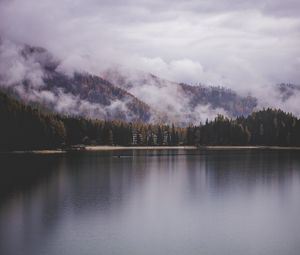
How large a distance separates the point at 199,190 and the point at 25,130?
340 feet

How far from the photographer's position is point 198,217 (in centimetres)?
4912

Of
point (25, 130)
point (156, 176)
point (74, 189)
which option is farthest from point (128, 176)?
point (25, 130)

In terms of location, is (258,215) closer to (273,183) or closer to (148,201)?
(148,201)

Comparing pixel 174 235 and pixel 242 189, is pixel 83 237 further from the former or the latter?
pixel 242 189

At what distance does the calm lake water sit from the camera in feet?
122

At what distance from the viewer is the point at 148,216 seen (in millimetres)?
49500

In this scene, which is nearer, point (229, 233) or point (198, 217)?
point (229, 233)

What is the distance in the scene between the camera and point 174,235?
135 feet

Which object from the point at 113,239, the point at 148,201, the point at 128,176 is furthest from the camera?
the point at 128,176

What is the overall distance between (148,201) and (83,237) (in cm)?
2053

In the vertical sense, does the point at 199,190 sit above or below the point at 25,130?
below

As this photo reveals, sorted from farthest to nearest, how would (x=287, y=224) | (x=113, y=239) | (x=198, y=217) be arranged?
1. (x=198, y=217)
2. (x=287, y=224)
3. (x=113, y=239)

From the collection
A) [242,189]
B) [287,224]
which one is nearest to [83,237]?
[287,224]

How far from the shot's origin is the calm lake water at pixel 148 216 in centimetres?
3725
